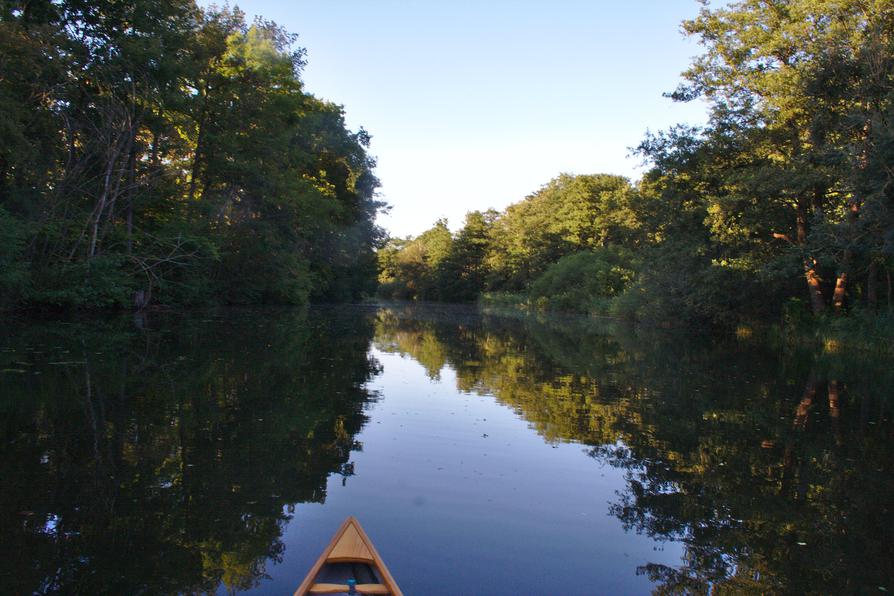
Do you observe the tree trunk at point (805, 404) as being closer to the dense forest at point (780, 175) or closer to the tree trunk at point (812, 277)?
the dense forest at point (780, 175)

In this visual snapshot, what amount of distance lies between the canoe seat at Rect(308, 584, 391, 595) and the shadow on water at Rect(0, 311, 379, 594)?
28.4 inches

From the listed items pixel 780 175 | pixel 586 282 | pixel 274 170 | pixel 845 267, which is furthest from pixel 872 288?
pixel 586 282

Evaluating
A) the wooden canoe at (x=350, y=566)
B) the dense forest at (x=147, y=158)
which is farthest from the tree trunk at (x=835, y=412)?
the dense forest at (x=147, y=158)

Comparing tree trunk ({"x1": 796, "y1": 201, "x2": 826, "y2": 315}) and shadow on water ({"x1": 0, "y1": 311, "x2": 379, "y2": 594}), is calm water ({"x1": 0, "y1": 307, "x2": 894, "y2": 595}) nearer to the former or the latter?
shadow on water ({"x1": 0, "y1": 311, "x2": 379, "y2": 594})

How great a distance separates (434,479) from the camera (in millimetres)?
6133

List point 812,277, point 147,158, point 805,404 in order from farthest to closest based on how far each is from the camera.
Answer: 1. point 147,158
2. point 812,277
3. point 805,404

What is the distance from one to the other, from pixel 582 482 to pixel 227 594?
11.6ft

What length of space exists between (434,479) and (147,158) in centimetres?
2391

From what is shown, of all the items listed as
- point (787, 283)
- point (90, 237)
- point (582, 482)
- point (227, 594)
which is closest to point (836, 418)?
point (582, 482)

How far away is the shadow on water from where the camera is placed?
155 inches

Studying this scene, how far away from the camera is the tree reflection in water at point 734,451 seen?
4.50m

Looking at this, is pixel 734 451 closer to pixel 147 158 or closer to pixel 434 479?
pixel 434 479

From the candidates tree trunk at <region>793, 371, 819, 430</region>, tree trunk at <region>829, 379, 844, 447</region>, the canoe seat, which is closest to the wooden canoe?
the canoe seat

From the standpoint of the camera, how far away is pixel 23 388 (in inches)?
345
